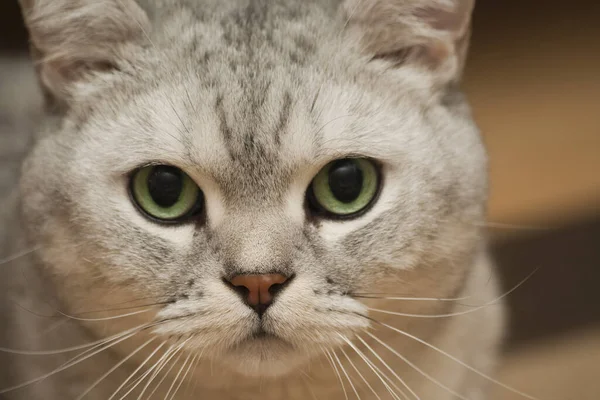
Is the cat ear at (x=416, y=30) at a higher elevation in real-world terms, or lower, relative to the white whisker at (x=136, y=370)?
higher

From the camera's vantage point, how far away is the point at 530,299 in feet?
6.03

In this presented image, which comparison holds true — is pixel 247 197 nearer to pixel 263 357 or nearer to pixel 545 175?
pixel 263 357

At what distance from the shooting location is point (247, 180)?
102cm

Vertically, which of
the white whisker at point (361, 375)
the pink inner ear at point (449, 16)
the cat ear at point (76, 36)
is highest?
the pink inner ear at point (449, 16)

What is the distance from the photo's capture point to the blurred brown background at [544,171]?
1745 millimetres

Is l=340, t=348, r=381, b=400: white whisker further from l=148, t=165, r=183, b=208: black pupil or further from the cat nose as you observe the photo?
l=148, t=165, r=183, b=208: black pupil

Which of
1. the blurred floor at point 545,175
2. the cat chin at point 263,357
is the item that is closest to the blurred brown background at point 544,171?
the blurred floor at point 545,175

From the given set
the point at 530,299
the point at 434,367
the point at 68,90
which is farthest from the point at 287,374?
the point at 530,299

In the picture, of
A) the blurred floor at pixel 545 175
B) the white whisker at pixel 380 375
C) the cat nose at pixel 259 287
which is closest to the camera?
the cat nose at pixel 259 287

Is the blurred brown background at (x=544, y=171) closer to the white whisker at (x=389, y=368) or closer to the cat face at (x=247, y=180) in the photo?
the white whisker at (x=389, y=368)

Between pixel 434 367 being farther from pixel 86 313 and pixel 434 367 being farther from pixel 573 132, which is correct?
pixel 573 132

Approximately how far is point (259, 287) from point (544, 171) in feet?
4.27

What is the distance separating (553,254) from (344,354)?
93 cm

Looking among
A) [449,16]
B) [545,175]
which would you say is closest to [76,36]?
[449,16]
